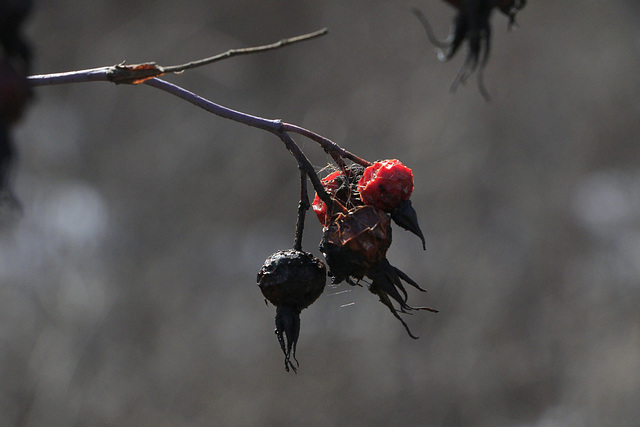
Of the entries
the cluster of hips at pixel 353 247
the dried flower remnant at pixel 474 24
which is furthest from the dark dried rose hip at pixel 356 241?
the dried flower remnant at pixel 474 24

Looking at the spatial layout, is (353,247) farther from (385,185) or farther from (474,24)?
(474,24)

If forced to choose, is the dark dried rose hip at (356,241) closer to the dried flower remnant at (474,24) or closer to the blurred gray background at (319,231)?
the dried flower remnant at (474,24)

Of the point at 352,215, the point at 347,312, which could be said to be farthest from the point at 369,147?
the point at 352,215

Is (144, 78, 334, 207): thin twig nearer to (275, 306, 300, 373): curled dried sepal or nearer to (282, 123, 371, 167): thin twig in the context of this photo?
(282, 123, 371, 167): thin twig

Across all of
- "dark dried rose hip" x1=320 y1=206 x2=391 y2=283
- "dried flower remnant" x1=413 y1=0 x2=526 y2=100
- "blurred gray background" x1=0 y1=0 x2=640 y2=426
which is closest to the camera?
"dried flower remnant" x1=413 y1=0 x2=526 y2=100

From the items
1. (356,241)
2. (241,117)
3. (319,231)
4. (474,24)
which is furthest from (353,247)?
(319,231)

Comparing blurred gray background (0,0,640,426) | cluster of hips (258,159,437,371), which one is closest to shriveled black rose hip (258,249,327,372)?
cluster of hips (258,159,437,371)

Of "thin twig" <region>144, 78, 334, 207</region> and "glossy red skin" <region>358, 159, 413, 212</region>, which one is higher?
"thin twig" <region>144, 78, 334, 207</region>

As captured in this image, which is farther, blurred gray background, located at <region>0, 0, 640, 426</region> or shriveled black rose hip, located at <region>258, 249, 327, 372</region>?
blurred gray background, located at <region>0, 0, 640, 426</region>
